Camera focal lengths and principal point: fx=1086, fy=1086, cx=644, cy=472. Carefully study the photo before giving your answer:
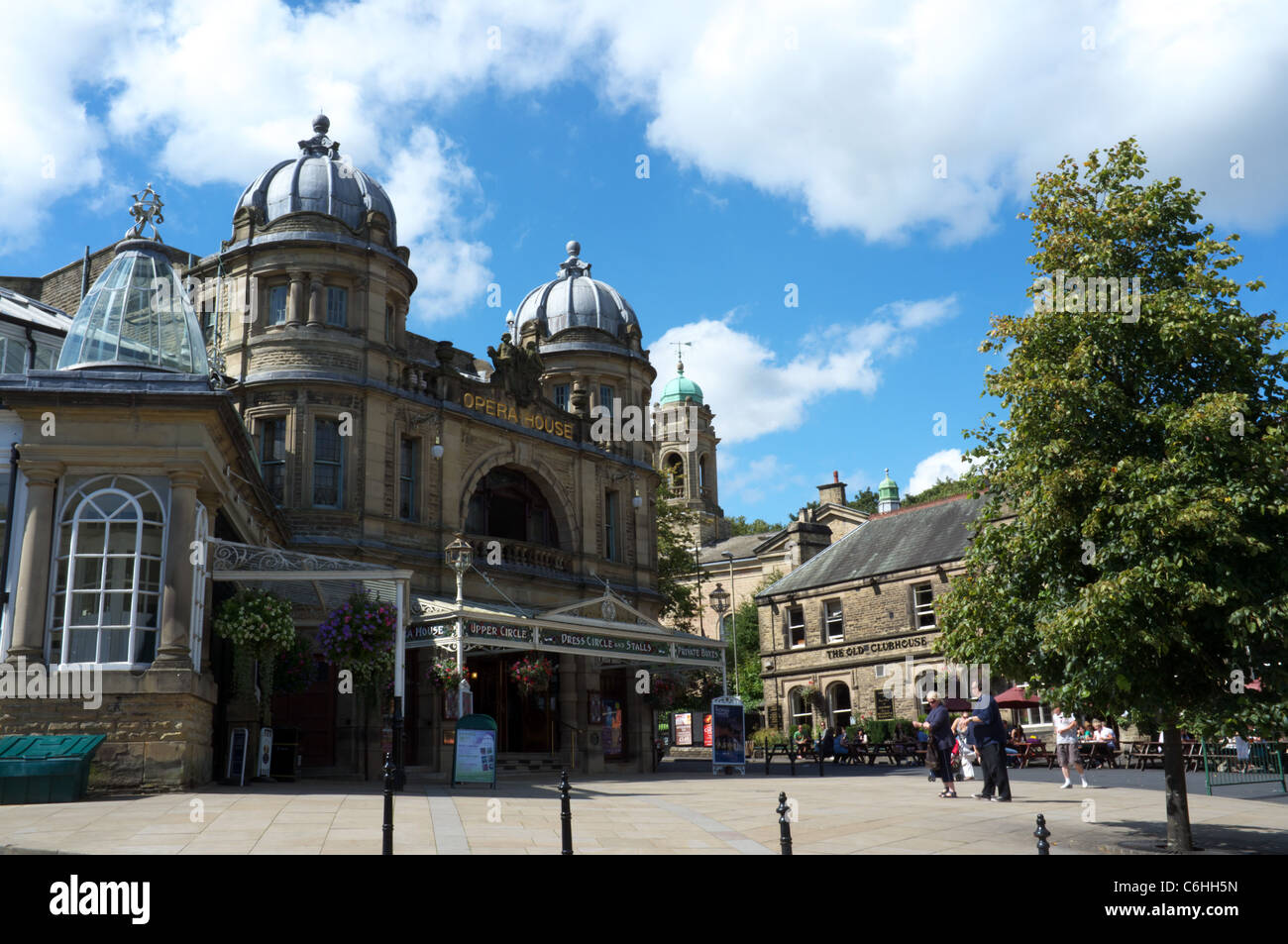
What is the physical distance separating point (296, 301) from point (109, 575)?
35.9 ft

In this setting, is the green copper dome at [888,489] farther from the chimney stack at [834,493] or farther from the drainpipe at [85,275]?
the drainpipe at [85,275]

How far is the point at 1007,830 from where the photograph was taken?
12695mm

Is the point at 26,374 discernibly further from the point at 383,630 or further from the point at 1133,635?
the point at 1133,635

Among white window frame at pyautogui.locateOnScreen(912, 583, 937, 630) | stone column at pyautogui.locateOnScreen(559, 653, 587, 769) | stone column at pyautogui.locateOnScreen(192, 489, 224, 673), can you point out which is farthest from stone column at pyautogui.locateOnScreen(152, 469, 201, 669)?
white window frame at pyautogui.locateOnScreen(912, 583, 937, 630)

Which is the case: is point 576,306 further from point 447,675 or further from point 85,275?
point 447,675

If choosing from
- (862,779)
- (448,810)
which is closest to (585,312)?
(862,779)

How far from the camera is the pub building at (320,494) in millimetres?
14914

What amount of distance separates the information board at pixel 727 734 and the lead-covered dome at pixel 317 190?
13871 mm

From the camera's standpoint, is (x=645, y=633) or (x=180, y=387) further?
(x=645, y=633)

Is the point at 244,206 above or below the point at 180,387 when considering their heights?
above
